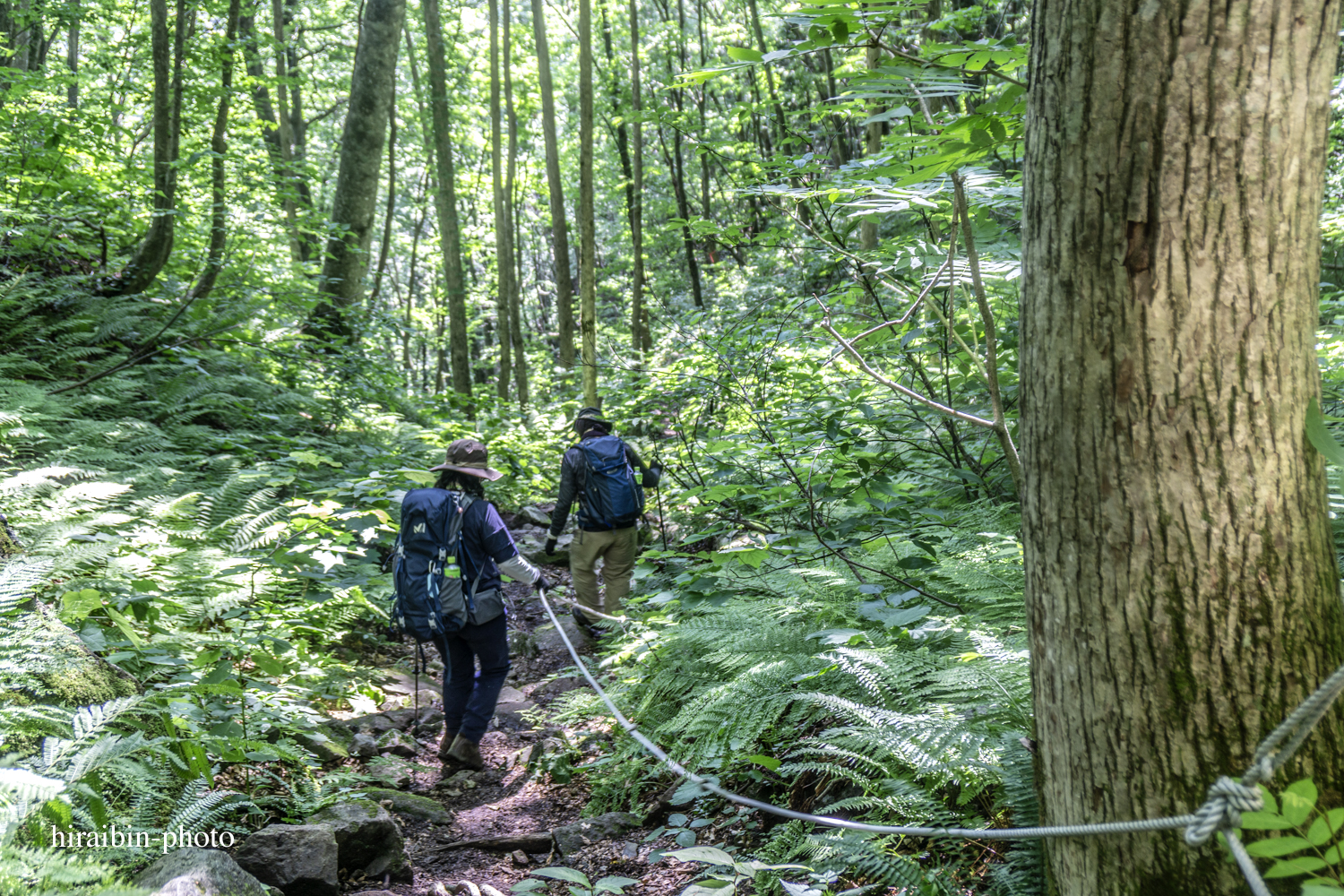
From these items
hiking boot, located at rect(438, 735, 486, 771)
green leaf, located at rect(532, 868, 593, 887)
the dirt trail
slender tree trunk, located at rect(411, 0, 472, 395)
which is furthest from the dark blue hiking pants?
Result: slender tree trunk, located at rect(411, 0, 472, 395)

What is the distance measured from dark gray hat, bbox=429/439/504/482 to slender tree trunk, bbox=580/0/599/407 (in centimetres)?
623

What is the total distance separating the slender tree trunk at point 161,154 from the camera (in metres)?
8.41

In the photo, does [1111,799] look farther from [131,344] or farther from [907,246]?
[131,344]

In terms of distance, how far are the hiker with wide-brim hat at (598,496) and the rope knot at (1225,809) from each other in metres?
6.23

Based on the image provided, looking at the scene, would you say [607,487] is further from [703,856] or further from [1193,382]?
[1193,382]

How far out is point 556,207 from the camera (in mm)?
14188

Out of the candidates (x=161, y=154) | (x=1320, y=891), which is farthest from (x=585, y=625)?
(x=161, y=154)

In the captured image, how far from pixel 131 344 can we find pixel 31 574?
7626 millimetres

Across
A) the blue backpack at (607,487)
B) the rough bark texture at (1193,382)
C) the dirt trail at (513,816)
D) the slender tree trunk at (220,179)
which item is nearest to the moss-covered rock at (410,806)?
the dirt trail at (513,816)

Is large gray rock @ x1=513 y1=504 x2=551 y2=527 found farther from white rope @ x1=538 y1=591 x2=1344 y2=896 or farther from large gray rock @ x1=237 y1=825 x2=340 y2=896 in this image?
white rope @ x1=538 y1=591 x2=1344 y2=896

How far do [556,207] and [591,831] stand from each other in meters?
12.3

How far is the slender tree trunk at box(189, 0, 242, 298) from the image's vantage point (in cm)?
976

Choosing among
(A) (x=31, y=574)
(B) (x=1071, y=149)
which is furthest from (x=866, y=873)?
(A) (x=31, y=574)

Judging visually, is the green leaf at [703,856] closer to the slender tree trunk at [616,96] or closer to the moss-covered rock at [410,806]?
the moss-covered rock at [410,806]
